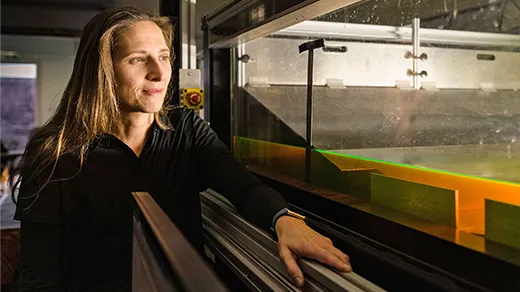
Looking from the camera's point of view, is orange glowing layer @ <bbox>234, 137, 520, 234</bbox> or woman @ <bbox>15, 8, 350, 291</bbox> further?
woman @ <bbox>15, 8, 350, 291</bbox>

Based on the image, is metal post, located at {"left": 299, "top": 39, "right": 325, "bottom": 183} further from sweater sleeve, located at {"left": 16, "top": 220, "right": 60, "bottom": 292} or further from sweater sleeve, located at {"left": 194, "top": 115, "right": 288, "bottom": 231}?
sweater sleeve, located at {"left": 16, "top": 220, "right": 60, "bottom": 292}

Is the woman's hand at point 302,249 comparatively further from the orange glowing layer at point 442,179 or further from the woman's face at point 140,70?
the woman's face at point 140,70

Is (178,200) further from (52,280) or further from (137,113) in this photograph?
(52,280)

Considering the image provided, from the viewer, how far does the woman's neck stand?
1.36 metres

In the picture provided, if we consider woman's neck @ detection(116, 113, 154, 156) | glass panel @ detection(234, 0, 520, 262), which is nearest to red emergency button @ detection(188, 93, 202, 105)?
glass panel @ detection(234, 0, 520, 262)

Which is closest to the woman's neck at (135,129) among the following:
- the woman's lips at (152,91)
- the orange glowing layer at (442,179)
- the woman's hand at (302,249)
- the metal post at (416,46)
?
the woman's lips at (152,91)

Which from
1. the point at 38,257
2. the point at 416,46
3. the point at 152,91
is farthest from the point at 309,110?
the point at 416,46

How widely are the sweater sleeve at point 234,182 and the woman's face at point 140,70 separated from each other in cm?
20

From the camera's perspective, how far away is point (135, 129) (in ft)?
4.50

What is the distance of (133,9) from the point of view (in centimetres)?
136

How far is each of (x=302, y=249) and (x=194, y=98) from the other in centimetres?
117

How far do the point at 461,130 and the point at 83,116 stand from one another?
1489 mm

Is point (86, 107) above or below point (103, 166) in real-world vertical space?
above

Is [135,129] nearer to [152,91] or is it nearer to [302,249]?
[152,91]
